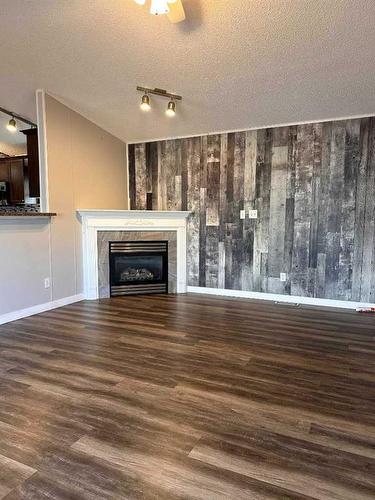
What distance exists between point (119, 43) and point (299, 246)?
10.5 ft

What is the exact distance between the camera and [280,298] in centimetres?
474

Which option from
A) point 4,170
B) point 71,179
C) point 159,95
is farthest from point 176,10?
point 4,170

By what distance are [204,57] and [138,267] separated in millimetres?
3082

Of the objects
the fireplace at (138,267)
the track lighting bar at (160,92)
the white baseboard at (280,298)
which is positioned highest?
the track lighting bar at (160,92)

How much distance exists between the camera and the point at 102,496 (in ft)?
4.68

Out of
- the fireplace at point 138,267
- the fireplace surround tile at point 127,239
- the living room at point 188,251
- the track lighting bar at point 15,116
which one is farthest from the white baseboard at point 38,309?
the track lighting bar at point 15,116

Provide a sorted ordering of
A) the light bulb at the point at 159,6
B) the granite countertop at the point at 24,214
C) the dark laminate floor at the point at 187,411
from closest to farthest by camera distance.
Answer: the dark laminate floor at the point at 187,411 < the light bulb at the point at 159,6 < the granite countertop at the point at 24,214

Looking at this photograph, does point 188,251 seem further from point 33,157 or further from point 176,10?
point 176,10

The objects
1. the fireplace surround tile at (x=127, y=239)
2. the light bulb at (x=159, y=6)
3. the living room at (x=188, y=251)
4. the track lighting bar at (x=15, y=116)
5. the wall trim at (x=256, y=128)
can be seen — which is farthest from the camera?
the fireplace surround tile at (x=127, y=239)

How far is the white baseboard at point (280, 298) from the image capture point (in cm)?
438

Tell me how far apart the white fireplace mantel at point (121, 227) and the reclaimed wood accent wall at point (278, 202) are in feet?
0.58

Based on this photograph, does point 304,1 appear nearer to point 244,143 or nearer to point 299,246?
point 244,143

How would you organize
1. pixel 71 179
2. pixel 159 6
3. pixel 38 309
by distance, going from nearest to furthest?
pixel 159 6
pixel 38 309
pixel 71 179

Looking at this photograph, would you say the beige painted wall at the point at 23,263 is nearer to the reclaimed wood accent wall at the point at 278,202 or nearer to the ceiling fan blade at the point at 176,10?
the reclaimed wood accent wall at the point at 278,202
